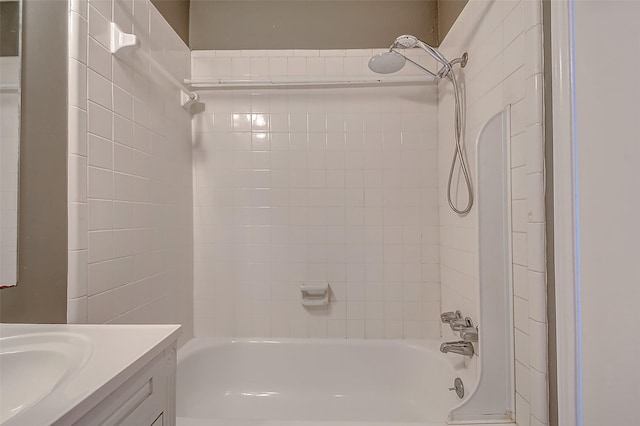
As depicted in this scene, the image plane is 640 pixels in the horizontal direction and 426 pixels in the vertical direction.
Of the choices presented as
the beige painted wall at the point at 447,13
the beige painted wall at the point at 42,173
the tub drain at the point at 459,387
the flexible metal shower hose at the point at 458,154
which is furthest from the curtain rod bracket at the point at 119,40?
the tub drain at the point at 459,387

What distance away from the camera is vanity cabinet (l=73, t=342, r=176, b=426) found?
563 millimetres

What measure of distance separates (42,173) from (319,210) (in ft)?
4.10

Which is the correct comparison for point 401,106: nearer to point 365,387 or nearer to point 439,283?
point 439,283

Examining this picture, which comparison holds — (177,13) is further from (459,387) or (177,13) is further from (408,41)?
(459,387)

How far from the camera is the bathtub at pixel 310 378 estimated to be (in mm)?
1654

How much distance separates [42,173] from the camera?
0.92 m

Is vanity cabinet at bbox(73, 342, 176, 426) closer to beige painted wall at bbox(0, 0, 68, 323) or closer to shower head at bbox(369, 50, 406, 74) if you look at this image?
beige painted wall at bbox(0, 0, 68, 323)

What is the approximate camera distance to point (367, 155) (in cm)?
188

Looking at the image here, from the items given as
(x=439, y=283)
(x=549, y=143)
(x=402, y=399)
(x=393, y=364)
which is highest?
(x=549, y=143)

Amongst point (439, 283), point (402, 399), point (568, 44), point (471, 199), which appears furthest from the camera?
point (439, 283)

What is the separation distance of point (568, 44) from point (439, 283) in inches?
52.0

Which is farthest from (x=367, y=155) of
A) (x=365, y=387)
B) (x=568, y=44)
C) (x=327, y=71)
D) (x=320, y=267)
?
(x=365, y=387)

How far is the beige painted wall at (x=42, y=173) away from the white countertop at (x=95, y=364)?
0.10 metres

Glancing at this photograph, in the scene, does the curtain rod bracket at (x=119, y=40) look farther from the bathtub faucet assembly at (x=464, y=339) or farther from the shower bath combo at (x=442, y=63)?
the bathtub faucet assembly at (x=464, y=339)
